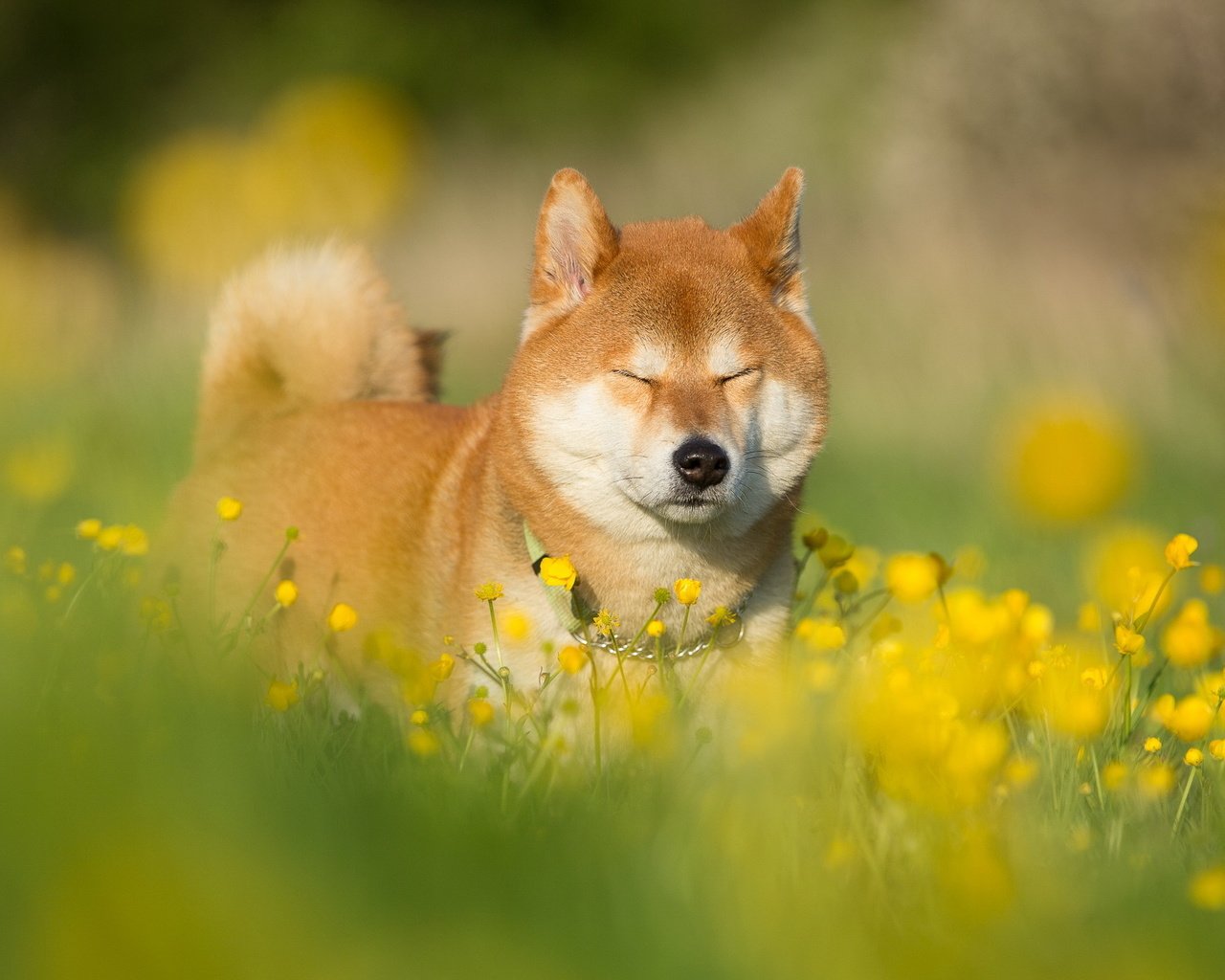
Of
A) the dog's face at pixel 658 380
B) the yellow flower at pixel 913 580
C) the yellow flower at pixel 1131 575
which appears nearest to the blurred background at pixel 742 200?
the yellow flower at pixel 1131 575

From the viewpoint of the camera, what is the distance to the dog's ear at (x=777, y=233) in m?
3.52

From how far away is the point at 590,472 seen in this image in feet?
10.5

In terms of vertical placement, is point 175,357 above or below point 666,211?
below

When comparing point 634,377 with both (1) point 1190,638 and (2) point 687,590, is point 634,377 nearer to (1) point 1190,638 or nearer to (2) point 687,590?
(2) point 687,590

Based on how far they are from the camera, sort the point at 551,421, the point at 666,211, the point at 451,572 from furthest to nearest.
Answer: the point at 666,211
the point at 451,572
the point at 551,421

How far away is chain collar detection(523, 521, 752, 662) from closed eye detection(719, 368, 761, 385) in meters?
0.53

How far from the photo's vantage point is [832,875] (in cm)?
222

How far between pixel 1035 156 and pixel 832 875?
10628mm

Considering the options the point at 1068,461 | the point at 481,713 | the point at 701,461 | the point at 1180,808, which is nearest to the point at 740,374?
the point at 701,461

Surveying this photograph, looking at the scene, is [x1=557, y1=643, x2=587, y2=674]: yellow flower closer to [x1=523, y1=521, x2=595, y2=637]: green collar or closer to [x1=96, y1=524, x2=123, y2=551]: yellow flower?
[x1=523, y1=521, x2=595, y2=637]: green collar

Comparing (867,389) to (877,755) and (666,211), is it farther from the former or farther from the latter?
(877,755)

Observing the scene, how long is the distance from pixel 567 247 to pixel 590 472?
24.1 inches

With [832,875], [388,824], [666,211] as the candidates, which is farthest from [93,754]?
[666,211]

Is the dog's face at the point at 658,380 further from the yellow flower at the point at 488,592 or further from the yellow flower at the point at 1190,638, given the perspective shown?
the yellow flower at the point at 1190,638
